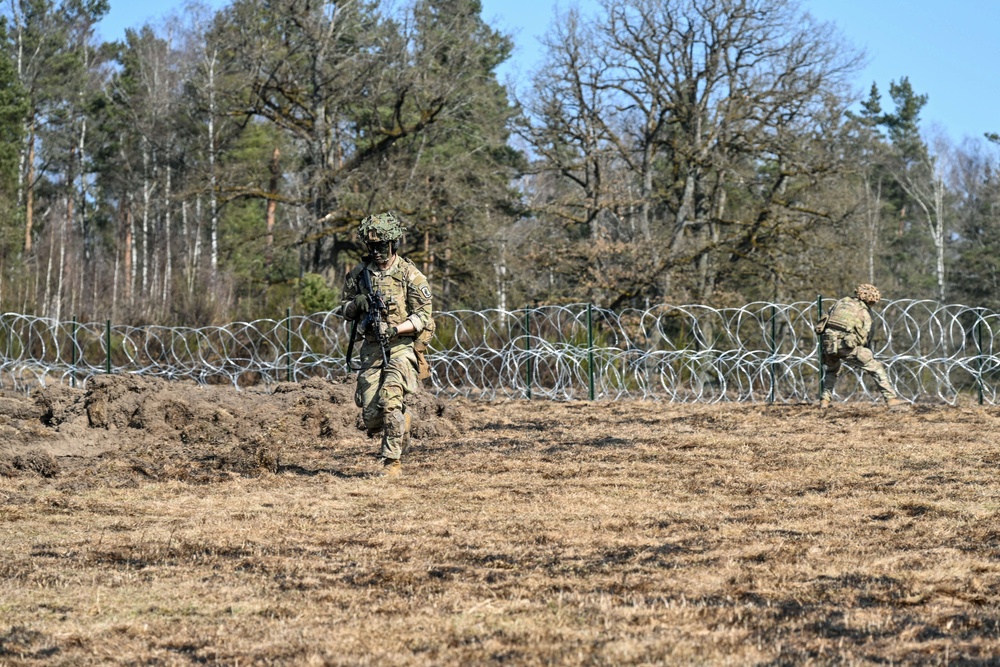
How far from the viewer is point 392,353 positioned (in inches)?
415

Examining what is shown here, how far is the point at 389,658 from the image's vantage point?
4875mm

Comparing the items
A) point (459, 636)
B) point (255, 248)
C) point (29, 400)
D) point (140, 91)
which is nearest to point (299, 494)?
point (459, 636)

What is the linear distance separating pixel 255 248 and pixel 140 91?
1665cm

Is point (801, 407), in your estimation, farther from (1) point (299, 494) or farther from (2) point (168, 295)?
(2) point (168, 295)

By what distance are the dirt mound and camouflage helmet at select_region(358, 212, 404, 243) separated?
215cm

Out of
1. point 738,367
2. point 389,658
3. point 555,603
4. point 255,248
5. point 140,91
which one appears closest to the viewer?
point 389,658

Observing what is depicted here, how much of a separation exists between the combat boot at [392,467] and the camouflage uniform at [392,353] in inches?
0.5

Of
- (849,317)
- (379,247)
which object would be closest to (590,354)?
(849,317)

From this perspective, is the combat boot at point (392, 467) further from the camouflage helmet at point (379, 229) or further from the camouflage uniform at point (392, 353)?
the camouflage helmet at point (379, 229)

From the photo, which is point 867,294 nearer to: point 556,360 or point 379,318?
point 556,360

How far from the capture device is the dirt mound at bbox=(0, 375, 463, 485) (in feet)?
36.9

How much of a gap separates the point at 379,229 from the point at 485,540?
3.60 metres

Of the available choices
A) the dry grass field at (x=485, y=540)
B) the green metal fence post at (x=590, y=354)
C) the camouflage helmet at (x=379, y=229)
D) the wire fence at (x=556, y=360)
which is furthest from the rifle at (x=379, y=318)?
the green metal fence post at (x=590, y=354)

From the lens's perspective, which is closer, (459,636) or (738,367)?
(459,636)
